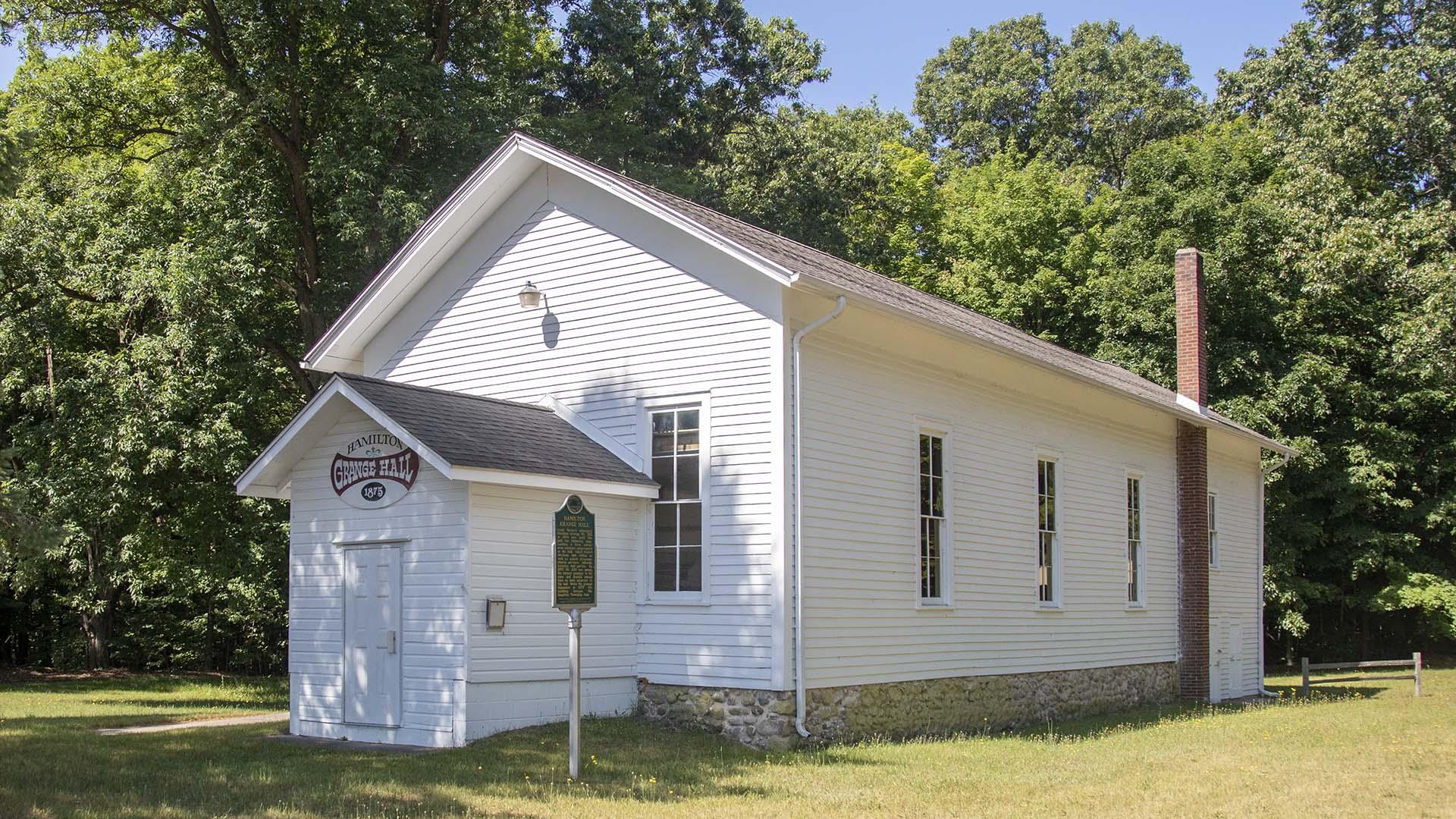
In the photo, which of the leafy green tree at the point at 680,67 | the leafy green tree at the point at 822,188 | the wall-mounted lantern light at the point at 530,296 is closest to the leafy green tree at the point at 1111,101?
the leafy green tree at the point at 822,188

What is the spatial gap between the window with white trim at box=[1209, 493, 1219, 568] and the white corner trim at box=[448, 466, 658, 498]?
14.1 metres

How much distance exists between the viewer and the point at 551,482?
13352mm

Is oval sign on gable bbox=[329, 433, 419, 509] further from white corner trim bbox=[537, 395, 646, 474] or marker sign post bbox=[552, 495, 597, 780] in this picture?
marker sign post bbox=[552, 495, 597, 780]

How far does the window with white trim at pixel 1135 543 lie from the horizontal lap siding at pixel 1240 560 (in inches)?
115

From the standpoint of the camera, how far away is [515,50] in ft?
107

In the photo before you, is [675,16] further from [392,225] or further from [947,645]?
[947,645]

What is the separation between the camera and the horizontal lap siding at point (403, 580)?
42.6 feet

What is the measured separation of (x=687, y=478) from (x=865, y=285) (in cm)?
375

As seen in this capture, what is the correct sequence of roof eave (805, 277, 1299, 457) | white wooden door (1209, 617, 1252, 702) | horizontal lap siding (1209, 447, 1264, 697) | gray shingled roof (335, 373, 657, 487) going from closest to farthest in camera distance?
gray shingled roof (335, 373, 657, 487) < roof eave (805, 277, 1299, 457) < white wooden door (1209, 617, 1252, 702) < horizontal lap siding (1209, 447, 1264, 697)

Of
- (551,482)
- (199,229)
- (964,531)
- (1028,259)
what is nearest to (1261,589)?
(964,531)

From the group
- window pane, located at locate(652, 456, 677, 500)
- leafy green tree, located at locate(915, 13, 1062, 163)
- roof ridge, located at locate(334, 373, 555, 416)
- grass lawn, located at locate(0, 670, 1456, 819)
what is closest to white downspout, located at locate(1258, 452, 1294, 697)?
grass lawn, located at locate(0, 670, 1456, 819)

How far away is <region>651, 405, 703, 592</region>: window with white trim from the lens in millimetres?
14430

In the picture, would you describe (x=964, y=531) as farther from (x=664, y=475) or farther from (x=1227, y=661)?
(x=1227, y=661)

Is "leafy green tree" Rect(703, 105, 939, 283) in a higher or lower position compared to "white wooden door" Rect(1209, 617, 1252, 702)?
higher
